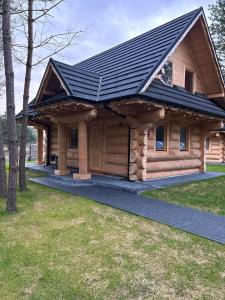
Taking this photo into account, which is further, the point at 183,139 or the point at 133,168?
the point at 183,139

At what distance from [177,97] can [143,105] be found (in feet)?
5.94

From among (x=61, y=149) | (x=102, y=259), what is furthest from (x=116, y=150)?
(x=102, y=259)

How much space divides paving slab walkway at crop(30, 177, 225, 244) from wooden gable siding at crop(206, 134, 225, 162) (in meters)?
15.3

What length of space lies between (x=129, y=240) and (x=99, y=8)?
811 cm

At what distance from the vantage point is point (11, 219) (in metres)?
5.19

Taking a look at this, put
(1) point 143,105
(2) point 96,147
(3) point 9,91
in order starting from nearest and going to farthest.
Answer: (3) point 9,91 → (1) point 143,105 → (2) point 96,147

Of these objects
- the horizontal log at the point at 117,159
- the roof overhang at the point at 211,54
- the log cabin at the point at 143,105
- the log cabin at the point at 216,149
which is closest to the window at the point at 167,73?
the log cabin at the point at 143,105

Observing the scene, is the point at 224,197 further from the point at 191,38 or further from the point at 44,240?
the point at 191,38

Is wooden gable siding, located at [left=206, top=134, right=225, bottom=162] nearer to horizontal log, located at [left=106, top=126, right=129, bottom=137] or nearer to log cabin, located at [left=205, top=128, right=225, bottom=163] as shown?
log cabin, located at [left=205, top=128, right=225, bottom=163]

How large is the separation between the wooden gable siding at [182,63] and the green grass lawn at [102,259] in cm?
716

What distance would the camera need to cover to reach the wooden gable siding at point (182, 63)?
10.7m

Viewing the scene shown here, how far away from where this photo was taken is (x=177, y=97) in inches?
370

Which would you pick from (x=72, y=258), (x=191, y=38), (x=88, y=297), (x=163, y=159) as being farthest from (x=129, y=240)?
(x=191, y=38)

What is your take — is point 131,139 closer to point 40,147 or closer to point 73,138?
point 73,138
